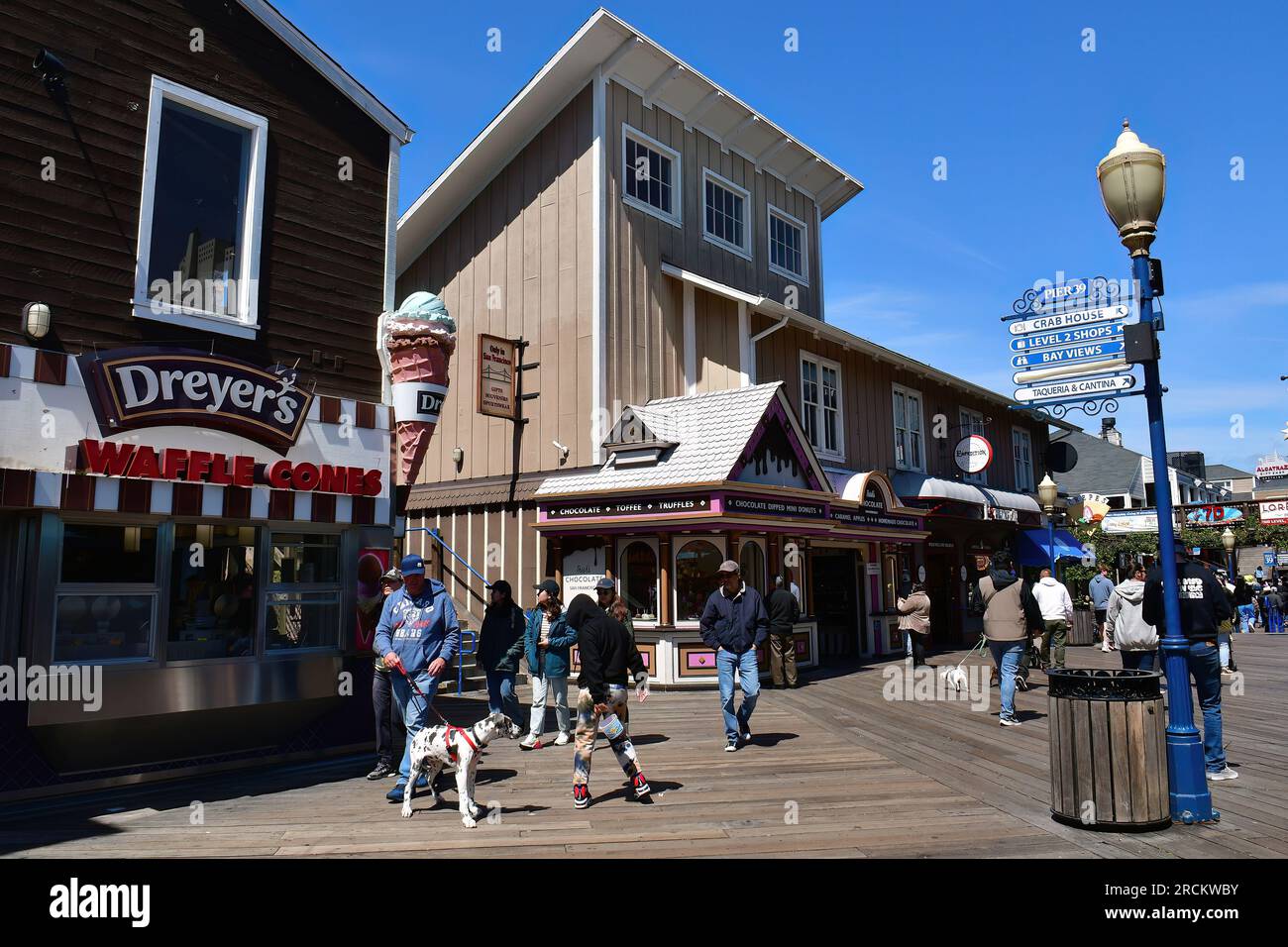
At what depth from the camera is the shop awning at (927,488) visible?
21.1 metres

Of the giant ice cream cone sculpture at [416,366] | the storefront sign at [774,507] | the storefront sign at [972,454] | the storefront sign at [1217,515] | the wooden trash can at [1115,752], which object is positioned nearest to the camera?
the wooden trash can at [1115,752]

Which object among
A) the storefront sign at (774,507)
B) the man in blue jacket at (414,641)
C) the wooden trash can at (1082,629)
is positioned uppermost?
the storefront sign at (774,507)

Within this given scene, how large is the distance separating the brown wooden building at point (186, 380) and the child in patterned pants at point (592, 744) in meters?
3.62

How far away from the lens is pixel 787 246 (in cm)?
2191

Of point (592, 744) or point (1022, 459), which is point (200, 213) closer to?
point (592, 744)

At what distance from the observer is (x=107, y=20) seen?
8281 mm

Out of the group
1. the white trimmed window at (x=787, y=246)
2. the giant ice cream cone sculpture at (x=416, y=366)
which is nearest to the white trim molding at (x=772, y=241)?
the white trimmed window at (x=787, y=246)

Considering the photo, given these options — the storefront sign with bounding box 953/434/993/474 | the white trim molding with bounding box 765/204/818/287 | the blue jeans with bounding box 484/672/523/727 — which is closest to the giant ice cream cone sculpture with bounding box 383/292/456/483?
the blue jeans with bounding box 484/672/523/727

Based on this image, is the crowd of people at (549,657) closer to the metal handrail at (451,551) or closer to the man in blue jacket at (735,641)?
the man in blue jacket at (735,641)

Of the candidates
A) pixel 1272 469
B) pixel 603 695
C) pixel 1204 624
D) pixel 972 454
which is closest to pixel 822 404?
pixel 972 454

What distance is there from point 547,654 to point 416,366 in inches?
138

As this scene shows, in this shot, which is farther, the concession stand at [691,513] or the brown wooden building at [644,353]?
the brown wooden building at [644,353]
